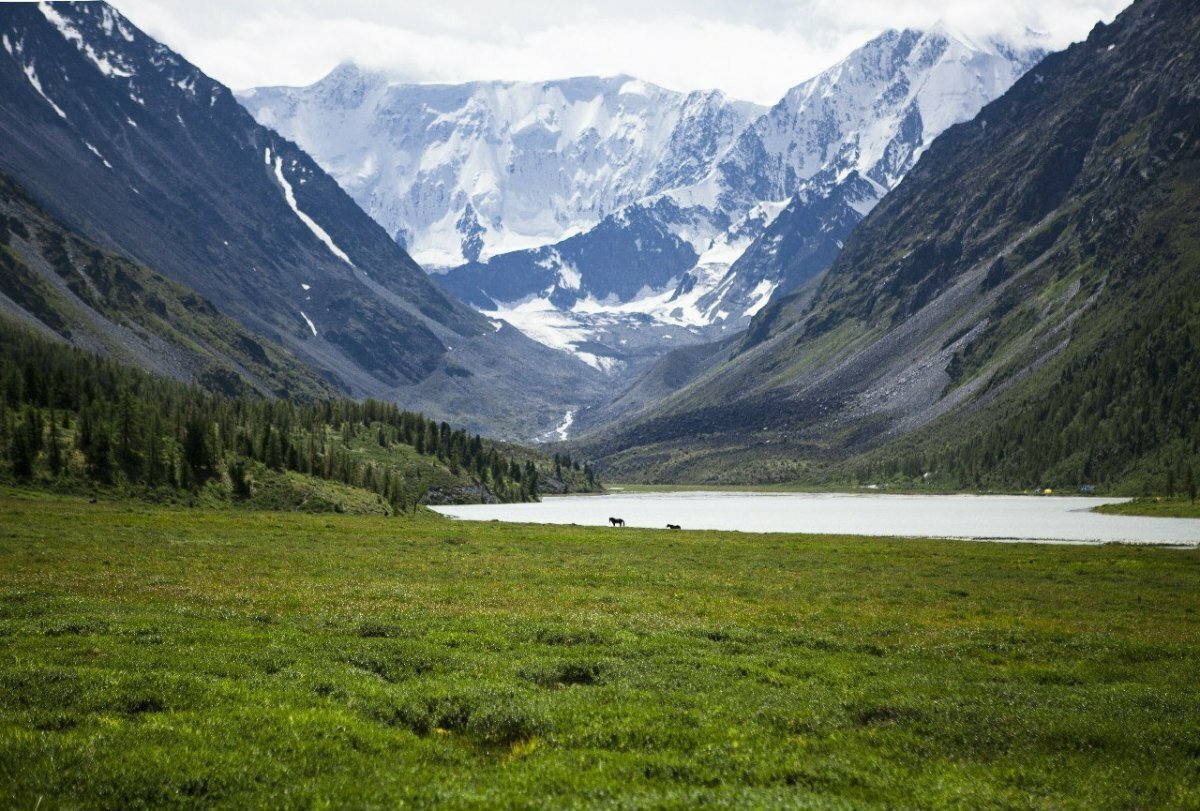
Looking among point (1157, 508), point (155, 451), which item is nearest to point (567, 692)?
point (155, 451)

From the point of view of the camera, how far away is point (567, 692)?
22.2m

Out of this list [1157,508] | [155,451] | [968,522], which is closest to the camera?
[155,451]

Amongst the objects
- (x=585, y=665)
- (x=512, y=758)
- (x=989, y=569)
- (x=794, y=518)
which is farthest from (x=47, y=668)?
(x=794, y=518)

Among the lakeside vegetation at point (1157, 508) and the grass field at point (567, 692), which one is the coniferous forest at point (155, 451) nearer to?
the grass field at point (567, 692)

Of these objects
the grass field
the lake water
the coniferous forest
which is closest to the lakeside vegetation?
the lake water

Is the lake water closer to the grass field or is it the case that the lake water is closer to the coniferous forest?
the coniferous forest

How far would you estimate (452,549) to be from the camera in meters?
64.2

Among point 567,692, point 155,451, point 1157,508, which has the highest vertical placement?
point 155,451

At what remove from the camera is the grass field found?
51.5 feet

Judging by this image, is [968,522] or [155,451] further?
[968,522]

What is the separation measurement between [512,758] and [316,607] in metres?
17.9

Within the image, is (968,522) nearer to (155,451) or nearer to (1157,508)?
(1157,508)

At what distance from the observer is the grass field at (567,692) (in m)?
15.7

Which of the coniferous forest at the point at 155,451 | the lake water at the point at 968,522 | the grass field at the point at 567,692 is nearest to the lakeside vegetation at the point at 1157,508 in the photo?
the lake water at the point at 968,522
